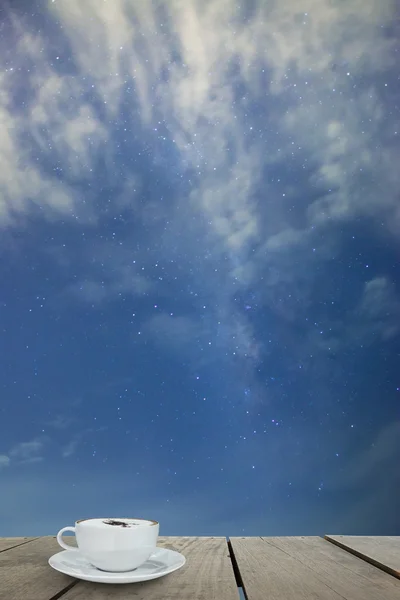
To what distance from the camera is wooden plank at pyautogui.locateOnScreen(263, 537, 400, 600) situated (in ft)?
1.57

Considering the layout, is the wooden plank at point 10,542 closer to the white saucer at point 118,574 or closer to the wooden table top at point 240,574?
the wooden table top at point 240,574

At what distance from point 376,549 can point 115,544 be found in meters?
0.42

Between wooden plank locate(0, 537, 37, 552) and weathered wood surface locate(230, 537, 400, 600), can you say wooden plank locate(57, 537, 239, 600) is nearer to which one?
weathered wood surface locate(230, 537, 400, 600)

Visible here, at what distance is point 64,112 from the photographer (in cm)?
329

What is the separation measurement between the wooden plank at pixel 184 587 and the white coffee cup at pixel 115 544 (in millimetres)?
20

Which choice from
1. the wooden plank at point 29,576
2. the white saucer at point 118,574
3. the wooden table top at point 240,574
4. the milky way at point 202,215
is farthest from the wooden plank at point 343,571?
the milky way at point 202,215

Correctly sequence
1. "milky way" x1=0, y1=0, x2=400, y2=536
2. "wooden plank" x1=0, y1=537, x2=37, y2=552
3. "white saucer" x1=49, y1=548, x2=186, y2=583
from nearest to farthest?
"white saucer" x1=49, y1=548, x2=186, y2=583 → "wooden plank" x1=0, y1=537, x2=37, y2=552 → "milky way" x1=0, y1=0, x2=400, y2=536

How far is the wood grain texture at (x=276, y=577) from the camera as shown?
461 millimetres

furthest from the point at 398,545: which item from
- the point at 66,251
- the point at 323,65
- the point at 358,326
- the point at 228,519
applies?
the point at 323,65

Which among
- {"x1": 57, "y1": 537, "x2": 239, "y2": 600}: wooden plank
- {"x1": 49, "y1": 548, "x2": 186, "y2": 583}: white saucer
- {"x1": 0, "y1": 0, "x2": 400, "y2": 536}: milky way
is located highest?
{"x1": 0, "y1": 0, "x2": 400, "y2": 536}: milky way

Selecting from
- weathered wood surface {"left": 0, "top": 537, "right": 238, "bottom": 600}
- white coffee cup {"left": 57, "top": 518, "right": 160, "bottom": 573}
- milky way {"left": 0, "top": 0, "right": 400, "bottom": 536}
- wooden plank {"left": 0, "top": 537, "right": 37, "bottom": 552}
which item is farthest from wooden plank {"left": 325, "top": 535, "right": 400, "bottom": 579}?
milky way {"left": 0, "top": 0, "right": 400, "bottom": 536}

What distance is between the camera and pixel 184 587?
1.57 ft

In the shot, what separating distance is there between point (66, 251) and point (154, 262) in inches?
21.9

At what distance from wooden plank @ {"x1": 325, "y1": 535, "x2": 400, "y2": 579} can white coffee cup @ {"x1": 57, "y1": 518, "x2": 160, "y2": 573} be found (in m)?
0.28
